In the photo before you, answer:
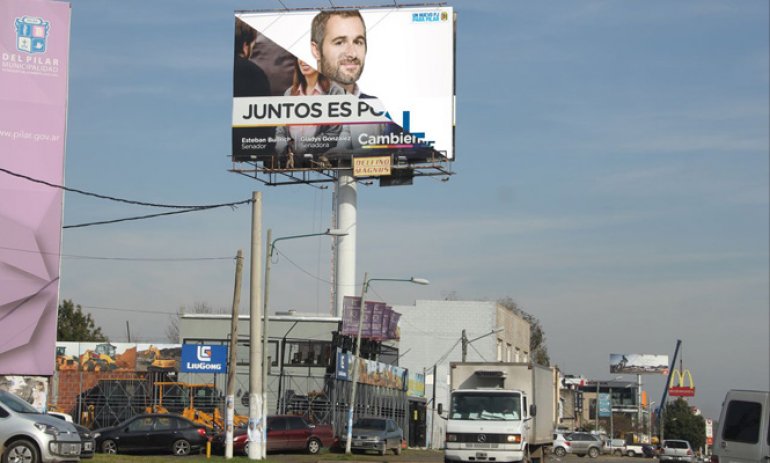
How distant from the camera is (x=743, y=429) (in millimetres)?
18734

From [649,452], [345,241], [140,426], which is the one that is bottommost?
[649,452]

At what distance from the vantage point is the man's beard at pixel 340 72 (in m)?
65.5

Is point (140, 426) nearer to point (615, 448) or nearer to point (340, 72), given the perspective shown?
point (340, 72)

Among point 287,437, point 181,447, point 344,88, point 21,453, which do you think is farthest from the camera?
point 344,88

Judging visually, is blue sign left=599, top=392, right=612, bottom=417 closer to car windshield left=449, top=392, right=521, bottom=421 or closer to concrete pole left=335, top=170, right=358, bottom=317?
concrete pole left=335, top=170, right=358, bottom=317

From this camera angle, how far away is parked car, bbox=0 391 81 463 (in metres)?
21.7

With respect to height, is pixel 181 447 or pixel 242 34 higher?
pixel 242 34

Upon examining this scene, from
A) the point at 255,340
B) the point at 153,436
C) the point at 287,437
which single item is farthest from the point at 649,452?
the point at 255,340

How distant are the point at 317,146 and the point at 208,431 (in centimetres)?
2900

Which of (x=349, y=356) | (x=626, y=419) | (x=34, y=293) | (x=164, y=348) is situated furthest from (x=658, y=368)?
(x=34, y=293)

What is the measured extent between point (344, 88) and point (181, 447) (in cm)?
3235

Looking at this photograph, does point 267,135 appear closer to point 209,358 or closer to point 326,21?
point 326,21

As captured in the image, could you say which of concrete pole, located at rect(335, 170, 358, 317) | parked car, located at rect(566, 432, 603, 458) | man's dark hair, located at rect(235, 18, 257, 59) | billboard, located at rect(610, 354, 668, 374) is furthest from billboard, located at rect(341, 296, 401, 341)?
billboard, located at rect(610, 354, 668, 374)

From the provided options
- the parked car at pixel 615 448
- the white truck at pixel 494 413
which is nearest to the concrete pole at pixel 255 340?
the white truck at pixel 494 413
